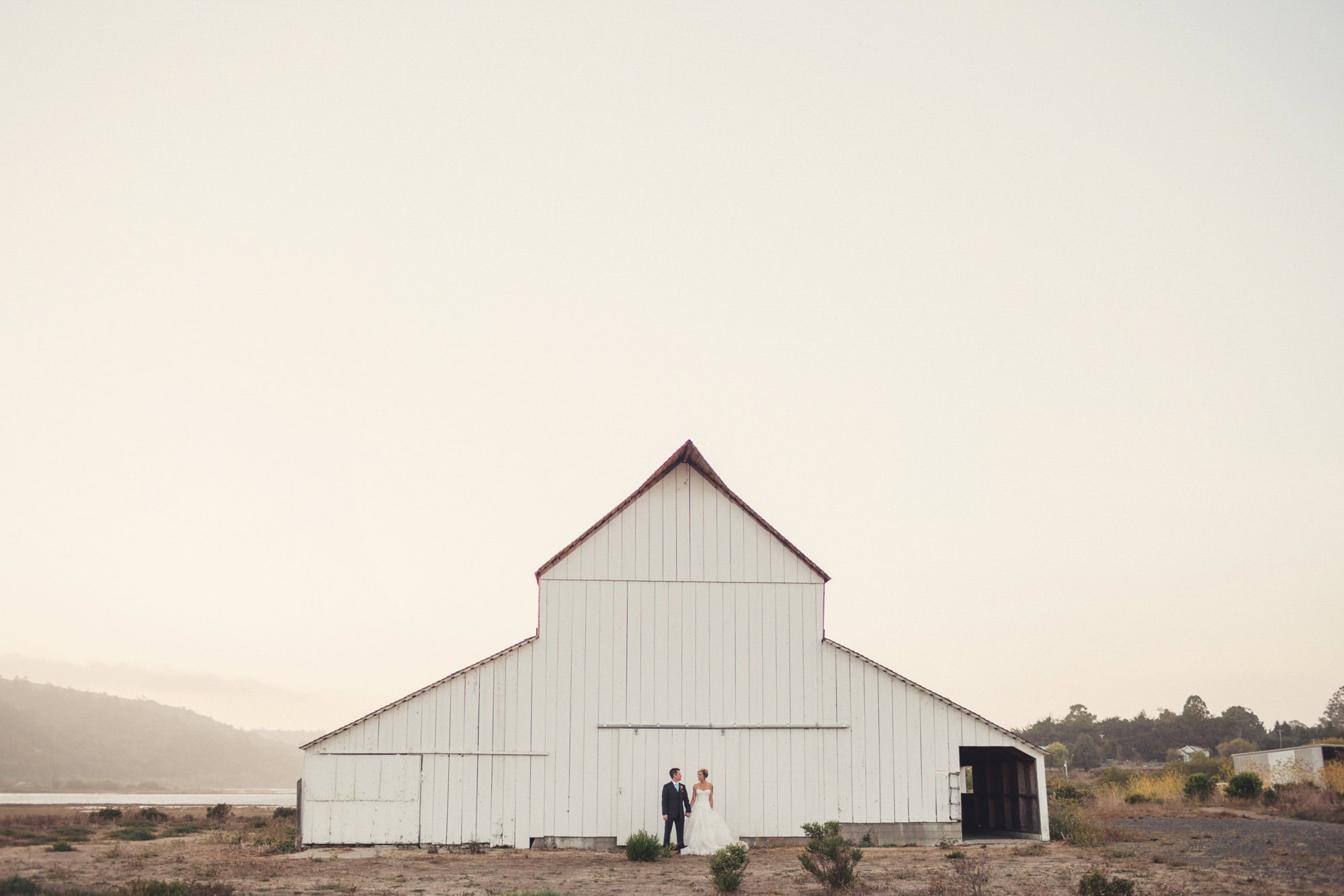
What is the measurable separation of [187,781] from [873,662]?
428ft

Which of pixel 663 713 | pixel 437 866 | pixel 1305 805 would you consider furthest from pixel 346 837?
pixel 1305 805

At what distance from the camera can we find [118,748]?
135000 mm

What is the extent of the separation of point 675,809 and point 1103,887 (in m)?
10.2

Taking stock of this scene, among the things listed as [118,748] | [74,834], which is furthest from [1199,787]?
[118,748]

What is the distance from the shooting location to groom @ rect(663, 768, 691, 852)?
22.0m

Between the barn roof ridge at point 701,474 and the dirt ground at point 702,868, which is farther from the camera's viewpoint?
the barn roof ridge at point 701,474

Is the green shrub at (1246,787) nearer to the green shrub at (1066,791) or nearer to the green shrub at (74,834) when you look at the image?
the green shrub at (1066,791)

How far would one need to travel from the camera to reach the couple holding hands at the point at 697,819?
2192 centimetres

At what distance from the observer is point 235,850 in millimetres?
22500

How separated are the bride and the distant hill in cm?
8969

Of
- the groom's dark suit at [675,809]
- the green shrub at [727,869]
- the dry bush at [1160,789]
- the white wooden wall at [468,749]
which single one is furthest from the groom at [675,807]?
the dry bush at [1160,789]

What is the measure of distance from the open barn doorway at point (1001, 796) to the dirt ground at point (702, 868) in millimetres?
2378

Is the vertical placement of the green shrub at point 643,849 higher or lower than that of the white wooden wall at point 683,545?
lower

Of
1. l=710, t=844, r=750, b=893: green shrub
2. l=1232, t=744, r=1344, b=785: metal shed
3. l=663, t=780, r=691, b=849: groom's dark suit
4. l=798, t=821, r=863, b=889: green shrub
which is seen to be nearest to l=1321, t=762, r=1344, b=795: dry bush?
l=1232, t=744, r=1344, b=785: metal shed
